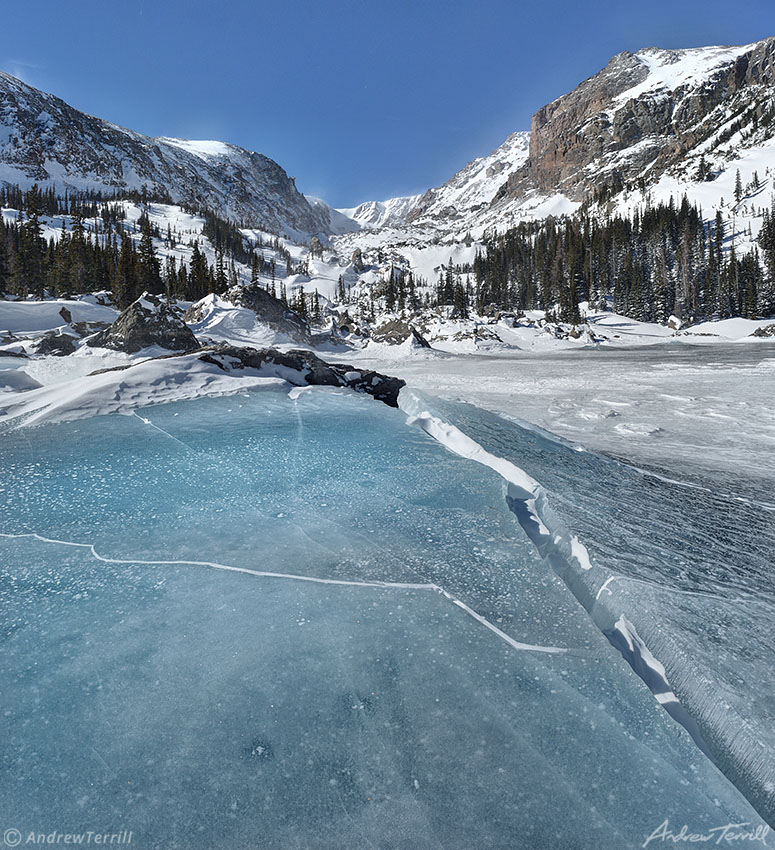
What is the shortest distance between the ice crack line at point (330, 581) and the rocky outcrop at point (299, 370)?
28.8 ft

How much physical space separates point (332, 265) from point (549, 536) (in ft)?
579

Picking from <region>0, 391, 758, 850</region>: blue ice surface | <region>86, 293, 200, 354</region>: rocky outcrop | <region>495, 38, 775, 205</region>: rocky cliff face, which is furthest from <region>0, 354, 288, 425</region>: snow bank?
<region>495, 38, 775, 205</region>: rocky cliff face

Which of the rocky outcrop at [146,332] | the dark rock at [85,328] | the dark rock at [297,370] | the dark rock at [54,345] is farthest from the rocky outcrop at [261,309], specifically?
the dark rock at [297,370]

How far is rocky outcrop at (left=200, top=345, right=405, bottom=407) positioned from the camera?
12.2 meters

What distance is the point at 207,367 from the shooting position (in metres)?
11.5

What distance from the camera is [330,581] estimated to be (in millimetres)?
3115

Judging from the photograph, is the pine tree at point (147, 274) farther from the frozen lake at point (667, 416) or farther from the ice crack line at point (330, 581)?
the ice crack line at point (330, 581)

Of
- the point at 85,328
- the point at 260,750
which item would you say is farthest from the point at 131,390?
the point at 85,328

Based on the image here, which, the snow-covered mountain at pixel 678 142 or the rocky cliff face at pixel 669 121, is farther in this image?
the rocky cliff face at pixel 669 121

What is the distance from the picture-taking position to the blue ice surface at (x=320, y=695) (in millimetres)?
1637

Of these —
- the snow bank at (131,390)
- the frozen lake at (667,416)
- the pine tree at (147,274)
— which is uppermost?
the pine tree at (147,274)

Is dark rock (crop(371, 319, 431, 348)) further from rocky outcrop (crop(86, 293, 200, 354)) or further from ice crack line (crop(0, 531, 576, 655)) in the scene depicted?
ice crack line (crop(0, 531, 576, 655))

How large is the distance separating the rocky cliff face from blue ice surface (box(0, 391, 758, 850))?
160 metres

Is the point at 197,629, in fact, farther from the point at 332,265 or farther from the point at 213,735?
the point at 332,265
